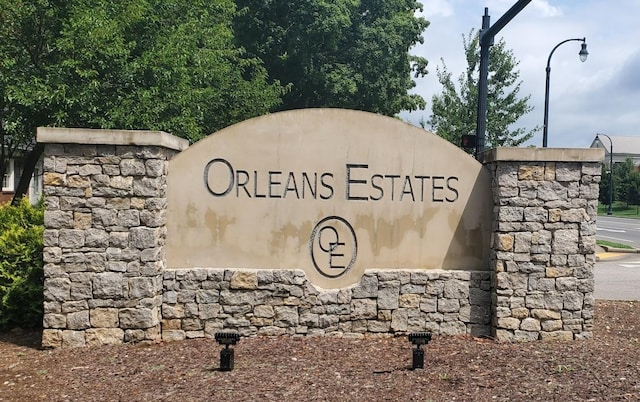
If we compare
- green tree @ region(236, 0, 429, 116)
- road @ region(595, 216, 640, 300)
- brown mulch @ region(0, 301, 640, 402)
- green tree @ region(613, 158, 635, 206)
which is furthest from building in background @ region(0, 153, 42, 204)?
green tree @ region(613, 158, 635, 206)

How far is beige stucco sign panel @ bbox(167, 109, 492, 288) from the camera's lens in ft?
22.6

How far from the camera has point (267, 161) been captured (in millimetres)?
6938

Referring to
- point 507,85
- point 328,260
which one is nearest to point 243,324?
point 328,260

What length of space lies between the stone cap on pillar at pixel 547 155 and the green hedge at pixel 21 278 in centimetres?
605

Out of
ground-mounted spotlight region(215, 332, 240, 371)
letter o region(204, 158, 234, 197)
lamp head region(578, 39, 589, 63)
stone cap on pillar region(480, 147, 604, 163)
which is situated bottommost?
ground-mounted spotlight region(215, 332, 240, 371)

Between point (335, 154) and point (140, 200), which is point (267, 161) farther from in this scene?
point (140, 200)

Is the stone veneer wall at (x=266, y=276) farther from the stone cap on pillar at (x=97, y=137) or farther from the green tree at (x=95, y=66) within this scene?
the green tree at (x=95, y=66)

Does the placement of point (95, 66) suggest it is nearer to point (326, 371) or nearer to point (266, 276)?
point (266, 276)

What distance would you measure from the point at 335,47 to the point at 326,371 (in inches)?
707

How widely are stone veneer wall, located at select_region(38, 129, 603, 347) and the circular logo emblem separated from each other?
26 centimetres

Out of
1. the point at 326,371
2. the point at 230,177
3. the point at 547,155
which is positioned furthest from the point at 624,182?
the point at 326,371

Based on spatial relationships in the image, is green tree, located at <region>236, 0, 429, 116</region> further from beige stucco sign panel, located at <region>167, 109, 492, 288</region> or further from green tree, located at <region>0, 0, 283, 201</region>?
beige stucco sign panel, located at <region>167, 109, 492, 288</region>

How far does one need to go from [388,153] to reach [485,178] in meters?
1.29

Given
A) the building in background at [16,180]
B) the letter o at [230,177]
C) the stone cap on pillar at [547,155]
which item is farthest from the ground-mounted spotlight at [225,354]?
the building in background at [16,180]
